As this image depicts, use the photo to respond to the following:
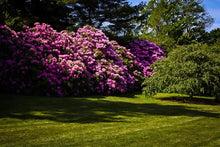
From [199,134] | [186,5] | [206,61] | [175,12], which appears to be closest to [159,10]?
[175,12]

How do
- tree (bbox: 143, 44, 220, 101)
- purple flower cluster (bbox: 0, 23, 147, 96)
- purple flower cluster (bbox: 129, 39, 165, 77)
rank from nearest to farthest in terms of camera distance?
1. purple flower cluster (bbox: 0, 23, 147, 96)
2. tree (bbox: 143, 44, 220, 101)
3. purple flower cluster (bbox: 129, 39, 165, 77)

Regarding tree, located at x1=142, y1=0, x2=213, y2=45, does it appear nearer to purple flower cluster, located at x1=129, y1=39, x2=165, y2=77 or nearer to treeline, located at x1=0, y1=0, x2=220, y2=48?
treeline, located at x1=0, y1=0, x2=220, y2=48

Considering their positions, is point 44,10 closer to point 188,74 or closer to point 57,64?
point 57,64

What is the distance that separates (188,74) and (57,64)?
663 centimetres

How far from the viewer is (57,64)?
9.59 meters

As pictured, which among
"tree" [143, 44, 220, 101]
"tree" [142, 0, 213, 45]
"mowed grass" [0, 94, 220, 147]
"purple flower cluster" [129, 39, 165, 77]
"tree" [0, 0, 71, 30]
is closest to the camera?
"mowed grass" [0, 94, 220, 147]

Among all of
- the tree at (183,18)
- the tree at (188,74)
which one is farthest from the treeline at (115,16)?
the tree at (188,74)

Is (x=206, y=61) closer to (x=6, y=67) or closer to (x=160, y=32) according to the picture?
(x=6, y=67)

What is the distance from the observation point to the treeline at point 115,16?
55.2 feet

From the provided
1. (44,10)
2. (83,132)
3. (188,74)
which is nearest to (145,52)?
(188,74)

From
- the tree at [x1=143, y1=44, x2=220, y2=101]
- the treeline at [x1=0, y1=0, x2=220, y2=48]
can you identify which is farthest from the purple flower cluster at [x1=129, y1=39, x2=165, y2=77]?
the tree at [x1=143, y1=44, x2=220, y2=101]

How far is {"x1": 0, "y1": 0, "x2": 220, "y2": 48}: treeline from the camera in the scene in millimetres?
16812

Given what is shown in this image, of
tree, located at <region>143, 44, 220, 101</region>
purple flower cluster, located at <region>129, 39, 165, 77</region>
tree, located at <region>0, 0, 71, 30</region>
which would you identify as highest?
tree, located at <region>0, 0, 71, 30</region>

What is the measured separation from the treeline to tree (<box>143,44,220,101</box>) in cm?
705
